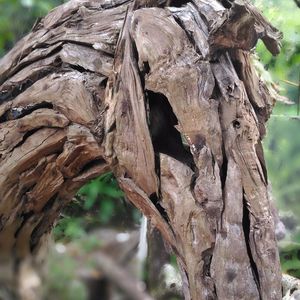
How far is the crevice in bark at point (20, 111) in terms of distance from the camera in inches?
58.5

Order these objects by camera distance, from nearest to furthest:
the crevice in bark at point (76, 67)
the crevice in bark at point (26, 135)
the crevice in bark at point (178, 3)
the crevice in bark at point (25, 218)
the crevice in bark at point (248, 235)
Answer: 1. the crevice in bark at point (248, 235)
2. the crevice in bark at point (178, 3)
3. the crevice in bark at point (76, 67)
4. the crevice in bark at point (26, 135)
5. the crevice in bark at point (25, 218)

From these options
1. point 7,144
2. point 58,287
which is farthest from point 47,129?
point 58,287

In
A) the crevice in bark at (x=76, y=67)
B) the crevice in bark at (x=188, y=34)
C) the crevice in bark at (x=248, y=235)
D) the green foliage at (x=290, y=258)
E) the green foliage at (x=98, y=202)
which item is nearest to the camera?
the crevice in bark at (x=248, y=235)

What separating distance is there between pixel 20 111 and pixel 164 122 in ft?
1.54

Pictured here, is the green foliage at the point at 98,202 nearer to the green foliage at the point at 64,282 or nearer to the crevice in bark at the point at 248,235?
the crevice in bark at the point at 248,235

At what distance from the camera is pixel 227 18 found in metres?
1.06

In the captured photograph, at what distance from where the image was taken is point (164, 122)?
1.29m

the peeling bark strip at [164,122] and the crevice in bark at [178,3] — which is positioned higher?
the crevice in bark at [178,3]

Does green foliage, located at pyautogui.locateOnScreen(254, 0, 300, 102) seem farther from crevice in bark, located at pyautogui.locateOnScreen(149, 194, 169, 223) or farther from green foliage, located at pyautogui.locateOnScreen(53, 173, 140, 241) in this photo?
crevice in bark, located at pyautogui.locateOnScreen(149, 194, 169, 223)

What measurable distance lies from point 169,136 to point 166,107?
7 cm

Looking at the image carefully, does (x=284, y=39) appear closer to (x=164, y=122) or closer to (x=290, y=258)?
(x=290, y=258)

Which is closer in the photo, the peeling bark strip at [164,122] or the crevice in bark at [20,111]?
the peeling bark strip at [164,122]

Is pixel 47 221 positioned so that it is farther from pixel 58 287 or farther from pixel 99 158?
pixel 58 287

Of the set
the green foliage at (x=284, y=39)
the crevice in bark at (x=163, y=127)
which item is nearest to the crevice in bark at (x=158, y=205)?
the crevice in bark at (x=163, y=127)
